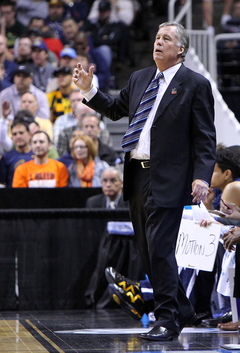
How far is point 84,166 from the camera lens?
8.05 metres

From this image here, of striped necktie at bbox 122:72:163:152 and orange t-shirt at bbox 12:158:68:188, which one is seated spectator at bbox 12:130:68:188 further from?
striped necktie at bbox 122:72:163:152

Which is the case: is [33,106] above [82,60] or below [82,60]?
below

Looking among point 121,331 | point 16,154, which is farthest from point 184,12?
point 121,331

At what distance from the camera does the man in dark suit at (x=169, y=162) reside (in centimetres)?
394

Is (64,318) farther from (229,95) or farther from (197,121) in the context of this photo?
(229,95)

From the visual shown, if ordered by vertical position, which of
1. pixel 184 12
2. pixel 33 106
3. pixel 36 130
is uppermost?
Result: pixel 184 12

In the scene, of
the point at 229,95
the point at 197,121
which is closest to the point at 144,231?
the point at 197,121

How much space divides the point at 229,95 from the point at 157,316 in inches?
321

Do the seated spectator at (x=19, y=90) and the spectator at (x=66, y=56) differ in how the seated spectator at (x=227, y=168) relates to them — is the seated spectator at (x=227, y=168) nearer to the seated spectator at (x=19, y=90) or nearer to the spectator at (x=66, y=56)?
the seated spectator at (x=19, y=90)

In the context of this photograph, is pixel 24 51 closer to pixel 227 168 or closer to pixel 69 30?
pixel 69 30

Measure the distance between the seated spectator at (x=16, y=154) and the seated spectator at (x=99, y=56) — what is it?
288cm

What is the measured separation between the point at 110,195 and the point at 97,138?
64.5 inches

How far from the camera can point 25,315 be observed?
573cm

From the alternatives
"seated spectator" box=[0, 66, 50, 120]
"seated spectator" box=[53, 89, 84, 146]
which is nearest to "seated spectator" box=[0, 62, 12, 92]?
"seated spectator" box=[0, 66, 50, 120]
